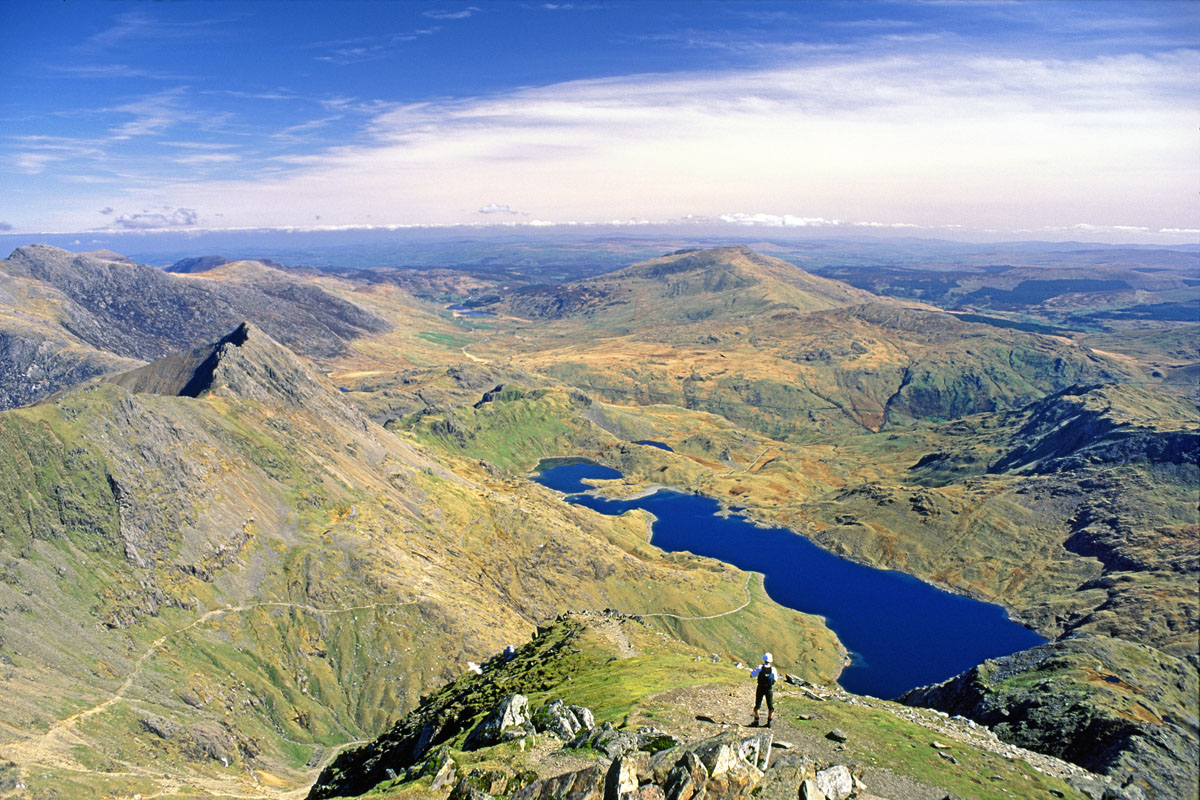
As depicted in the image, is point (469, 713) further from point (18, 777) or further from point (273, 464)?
point (273, 464)

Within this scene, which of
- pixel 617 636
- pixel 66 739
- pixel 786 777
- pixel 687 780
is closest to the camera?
pixel 687 780

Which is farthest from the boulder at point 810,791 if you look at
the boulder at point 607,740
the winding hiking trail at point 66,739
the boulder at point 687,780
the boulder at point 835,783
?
the winding hiking trail at point 66,739

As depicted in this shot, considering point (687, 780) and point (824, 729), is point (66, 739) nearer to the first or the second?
point (687, 780)

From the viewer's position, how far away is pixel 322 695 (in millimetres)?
144750

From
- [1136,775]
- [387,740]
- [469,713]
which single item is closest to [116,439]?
[387,740]

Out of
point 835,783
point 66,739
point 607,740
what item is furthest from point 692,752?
point 66,739

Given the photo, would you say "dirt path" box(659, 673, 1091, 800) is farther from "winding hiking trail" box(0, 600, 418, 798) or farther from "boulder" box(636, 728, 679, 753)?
"winding hiking trail" box(0, 600, 418, 798)

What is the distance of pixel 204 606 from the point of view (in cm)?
14812

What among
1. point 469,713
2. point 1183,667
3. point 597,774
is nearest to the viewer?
point 597,774

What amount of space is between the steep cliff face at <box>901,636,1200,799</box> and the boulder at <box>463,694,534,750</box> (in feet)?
149

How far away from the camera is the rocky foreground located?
3569 cm

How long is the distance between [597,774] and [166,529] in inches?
6169

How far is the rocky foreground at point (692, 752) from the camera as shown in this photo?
1405 inches

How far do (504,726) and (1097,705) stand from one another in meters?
61.8
